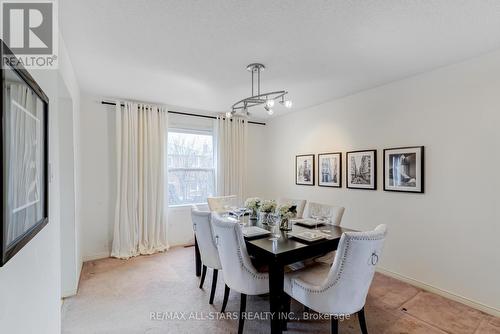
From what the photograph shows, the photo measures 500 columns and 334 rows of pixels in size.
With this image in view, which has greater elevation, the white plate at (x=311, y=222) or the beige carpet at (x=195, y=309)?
the white plate at (x=311, y=222)

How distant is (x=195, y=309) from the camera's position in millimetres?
2477

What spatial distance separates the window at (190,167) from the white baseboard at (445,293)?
3184mm

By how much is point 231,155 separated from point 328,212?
7.88 feet

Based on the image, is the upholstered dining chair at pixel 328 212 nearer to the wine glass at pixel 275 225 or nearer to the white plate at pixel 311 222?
the white plate at pixel 311 222

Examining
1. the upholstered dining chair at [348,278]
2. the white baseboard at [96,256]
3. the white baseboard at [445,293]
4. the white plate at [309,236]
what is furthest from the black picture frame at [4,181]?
the white baseboard at [445,293]

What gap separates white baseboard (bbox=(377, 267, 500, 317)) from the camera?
7.97 feet

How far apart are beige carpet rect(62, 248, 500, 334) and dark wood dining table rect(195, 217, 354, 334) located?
42cm

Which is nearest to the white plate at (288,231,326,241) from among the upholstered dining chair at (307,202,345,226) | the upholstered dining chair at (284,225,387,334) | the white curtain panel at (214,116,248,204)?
the upholstered dining chair at (284,225,387,334)

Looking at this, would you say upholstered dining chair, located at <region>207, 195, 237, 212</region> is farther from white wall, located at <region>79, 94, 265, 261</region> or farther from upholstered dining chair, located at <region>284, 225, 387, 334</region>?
upholstered dining chair, located at <region>284, 225, 387, 334</region>

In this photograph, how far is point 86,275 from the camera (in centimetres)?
321

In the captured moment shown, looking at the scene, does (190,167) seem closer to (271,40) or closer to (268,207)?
(268,207)

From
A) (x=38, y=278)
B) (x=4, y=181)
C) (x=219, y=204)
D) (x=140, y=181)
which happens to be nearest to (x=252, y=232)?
(x=219, y=204)

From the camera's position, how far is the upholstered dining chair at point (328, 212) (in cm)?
296

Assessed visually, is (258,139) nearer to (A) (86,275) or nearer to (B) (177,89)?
(B) (177,89)
